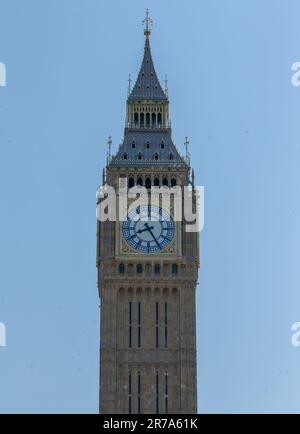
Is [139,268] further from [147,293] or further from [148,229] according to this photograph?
[148,229]

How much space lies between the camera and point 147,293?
10275 centimetres

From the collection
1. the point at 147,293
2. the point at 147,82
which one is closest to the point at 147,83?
the point at 147,82

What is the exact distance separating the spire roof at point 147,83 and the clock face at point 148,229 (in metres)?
9.72

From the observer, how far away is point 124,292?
337ft

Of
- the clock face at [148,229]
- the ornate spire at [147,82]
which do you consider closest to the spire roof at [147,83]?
the ornate spire at [147,82]

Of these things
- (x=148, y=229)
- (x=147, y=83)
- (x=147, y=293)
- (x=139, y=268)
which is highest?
(x=147, y=83)

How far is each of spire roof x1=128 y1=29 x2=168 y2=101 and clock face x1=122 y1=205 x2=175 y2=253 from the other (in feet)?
31.9

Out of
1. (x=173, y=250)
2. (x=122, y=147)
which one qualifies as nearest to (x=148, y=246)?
(x=173, y=250)

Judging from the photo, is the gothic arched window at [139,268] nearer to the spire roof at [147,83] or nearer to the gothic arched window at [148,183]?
the gothic arched window at [148,183]

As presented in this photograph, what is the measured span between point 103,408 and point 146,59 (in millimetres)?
27142

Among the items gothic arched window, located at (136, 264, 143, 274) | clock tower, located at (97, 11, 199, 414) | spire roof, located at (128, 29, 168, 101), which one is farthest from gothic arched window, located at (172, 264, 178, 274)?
spire roof, located at (128, 29, 168, 101)

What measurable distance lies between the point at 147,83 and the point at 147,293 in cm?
1680

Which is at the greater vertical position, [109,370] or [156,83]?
[156,83]
